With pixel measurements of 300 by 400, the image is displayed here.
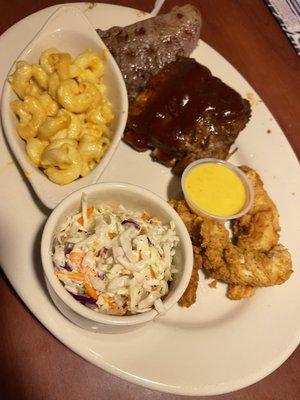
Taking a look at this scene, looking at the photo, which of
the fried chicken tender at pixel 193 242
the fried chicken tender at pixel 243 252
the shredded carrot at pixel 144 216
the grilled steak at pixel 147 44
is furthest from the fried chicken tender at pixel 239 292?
the grilled steak at pixel 147 44

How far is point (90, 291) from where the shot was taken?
53.9 inches

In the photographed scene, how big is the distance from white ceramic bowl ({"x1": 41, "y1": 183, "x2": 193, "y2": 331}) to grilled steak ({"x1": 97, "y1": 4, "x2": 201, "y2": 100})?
0.62 m

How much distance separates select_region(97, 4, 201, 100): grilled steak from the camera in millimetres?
1978

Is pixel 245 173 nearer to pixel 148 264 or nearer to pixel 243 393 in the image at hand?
pixel 148 264

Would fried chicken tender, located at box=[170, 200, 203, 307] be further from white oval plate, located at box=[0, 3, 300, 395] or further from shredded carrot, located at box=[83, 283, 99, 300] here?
shredded carrot, located at box=[83, 283, 99, 300]

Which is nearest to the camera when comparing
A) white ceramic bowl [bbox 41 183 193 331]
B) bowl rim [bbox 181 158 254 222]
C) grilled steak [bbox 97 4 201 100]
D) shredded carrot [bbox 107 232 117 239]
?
white ceramic bowl [bbox 41 183 193 331]

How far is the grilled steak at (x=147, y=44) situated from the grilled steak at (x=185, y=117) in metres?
0.09

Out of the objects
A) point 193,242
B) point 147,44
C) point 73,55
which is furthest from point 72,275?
point 147,44

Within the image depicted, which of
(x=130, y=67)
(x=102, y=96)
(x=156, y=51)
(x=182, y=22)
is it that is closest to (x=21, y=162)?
(x=102, y=96)

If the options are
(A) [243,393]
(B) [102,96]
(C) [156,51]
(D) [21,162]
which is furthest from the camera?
(C) [156,51]

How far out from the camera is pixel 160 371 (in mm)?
1450

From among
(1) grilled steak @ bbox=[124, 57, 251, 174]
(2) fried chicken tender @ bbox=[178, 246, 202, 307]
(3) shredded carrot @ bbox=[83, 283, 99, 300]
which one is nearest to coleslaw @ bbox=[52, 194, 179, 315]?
(3) shredded carrot @ bbox=[83, 283, 99, 300]

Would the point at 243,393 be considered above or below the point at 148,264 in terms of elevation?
below

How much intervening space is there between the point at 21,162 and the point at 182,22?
105 cm
